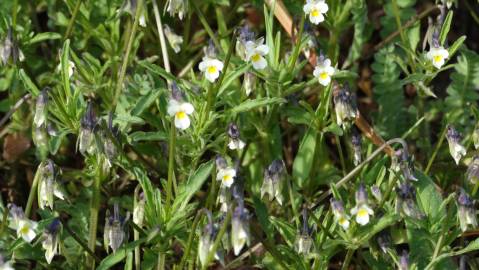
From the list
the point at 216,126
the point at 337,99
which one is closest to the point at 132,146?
the point at 216,126

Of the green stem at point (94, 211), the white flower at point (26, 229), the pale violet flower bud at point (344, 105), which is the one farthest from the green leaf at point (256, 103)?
the white flower at point (26, 229)

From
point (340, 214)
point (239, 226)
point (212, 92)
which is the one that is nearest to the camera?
point (239, 226)

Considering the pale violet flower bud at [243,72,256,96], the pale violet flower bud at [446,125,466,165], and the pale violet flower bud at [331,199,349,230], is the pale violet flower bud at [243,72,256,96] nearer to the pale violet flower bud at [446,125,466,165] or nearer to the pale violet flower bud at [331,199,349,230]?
the pale violet flower bud at [331,199,349,230]

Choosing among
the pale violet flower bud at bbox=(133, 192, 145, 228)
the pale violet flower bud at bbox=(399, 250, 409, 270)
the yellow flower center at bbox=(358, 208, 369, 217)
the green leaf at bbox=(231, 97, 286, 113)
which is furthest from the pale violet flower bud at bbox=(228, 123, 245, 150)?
the pale violet flower bud at bbox=(399, 250, 409, 270)

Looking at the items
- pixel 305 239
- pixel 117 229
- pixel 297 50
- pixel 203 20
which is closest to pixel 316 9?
pixel 297 50

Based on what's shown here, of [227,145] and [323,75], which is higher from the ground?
[323,75]

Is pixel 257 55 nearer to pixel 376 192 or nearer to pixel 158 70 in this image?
pixel 158 70
